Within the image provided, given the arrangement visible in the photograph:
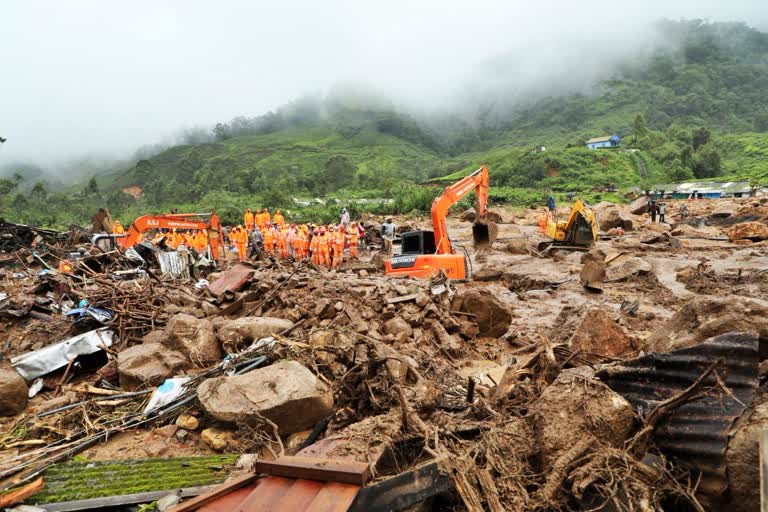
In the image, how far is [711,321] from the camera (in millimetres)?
3441

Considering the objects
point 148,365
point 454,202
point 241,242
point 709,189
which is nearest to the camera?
point 148,365

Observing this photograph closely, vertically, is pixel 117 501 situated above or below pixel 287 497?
below

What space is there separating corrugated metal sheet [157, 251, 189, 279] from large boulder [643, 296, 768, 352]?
1138cm

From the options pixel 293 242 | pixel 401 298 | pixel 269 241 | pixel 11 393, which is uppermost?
pixel 11 393

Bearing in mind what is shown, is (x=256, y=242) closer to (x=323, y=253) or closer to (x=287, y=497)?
(x=323, y=253)

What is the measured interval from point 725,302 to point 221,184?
64385 mm

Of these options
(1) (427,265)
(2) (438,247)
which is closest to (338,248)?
(2) (438,247)

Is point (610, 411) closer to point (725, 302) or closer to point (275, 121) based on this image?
point (725, 302)

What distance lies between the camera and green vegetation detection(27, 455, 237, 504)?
344 cm

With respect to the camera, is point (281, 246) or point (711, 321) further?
point (281, 246)

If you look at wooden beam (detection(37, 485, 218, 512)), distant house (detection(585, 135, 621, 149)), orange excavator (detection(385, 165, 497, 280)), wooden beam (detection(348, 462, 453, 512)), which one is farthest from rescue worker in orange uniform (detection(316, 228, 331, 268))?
distant house (detection(585, 135, 621, 149))

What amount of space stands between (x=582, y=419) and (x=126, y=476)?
3.60 metres

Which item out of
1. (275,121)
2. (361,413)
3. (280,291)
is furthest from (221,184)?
(275,121)

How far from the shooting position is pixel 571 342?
468cm
